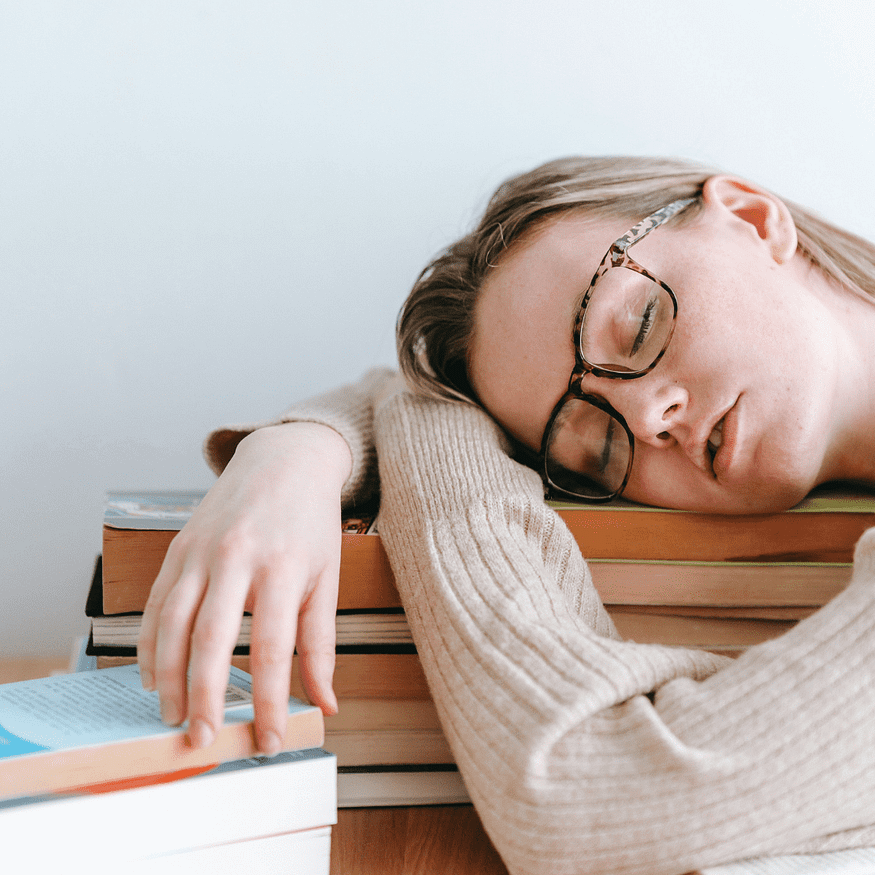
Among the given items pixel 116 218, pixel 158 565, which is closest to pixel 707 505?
pixel 158 565

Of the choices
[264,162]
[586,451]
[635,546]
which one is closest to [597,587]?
[635,546]

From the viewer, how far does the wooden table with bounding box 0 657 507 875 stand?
49 centimetres

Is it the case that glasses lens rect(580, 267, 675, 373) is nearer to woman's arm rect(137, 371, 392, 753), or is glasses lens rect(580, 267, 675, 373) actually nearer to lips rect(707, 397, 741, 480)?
lips rect(707, 397, 741, 480)

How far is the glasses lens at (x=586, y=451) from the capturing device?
2.23 feet

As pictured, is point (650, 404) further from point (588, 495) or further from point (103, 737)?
point (103, 737)

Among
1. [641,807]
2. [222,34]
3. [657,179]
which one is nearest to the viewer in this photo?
[641,807]

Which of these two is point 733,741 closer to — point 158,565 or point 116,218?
point 158,565

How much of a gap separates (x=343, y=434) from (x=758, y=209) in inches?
17.3

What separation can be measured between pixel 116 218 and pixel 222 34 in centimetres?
26

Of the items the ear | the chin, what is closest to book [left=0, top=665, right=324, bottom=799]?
Result: the chin

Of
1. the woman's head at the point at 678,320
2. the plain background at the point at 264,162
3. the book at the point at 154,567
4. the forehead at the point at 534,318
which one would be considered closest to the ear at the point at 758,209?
the woman's head at the point at 678,320

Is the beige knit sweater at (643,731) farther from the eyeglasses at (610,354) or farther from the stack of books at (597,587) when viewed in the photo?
the eyeglasses at (610,354)

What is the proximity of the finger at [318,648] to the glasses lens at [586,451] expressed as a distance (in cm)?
30

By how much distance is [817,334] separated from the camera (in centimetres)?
63
